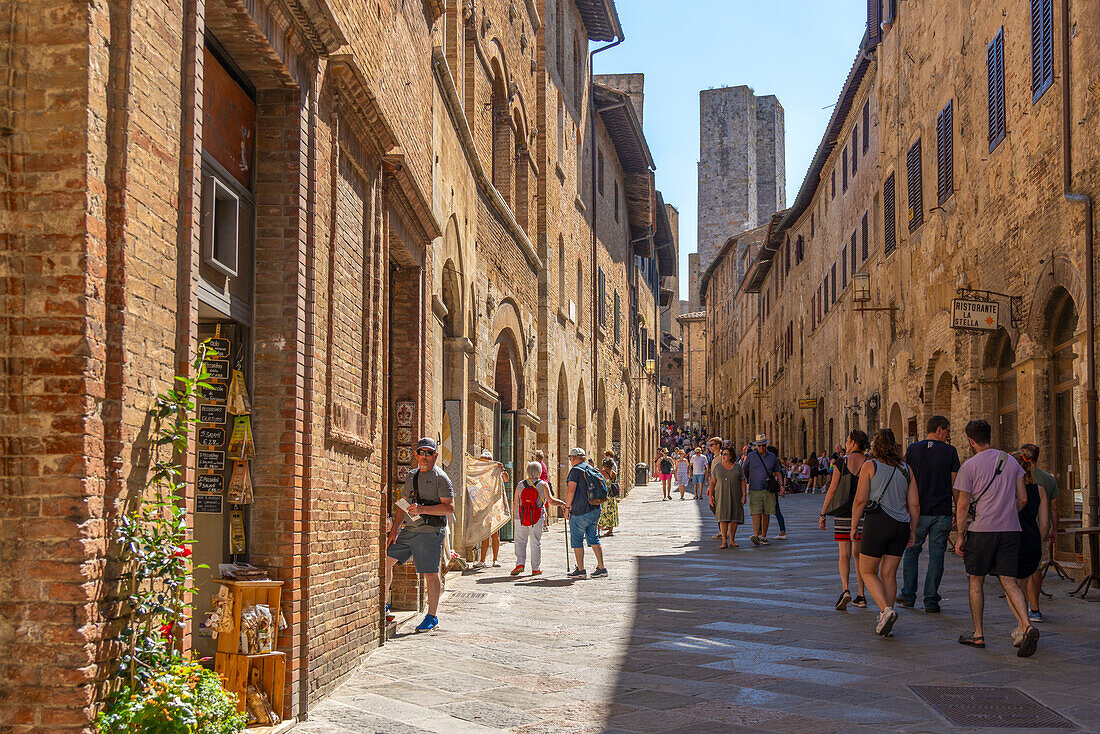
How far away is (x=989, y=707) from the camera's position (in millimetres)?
6227

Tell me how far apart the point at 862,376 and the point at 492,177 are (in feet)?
37.2

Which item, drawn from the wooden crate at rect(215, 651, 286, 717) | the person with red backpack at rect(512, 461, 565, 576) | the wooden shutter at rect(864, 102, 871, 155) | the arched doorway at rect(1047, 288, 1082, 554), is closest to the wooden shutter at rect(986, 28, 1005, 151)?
the arched doorway at rect(1047, 288, 1082, 554)

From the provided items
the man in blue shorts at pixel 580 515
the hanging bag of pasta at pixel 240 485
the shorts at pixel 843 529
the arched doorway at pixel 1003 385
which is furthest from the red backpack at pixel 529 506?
the hanging bag of pasta at pixel 240 485

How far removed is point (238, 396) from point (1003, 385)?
1238cm

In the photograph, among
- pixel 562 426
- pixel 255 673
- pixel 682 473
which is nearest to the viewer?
pixel 255 673

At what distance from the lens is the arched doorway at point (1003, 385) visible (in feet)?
49.9

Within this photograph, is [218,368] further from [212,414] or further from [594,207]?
[594,207]

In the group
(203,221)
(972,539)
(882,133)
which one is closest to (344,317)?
(203,221)

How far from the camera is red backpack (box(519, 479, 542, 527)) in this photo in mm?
13086

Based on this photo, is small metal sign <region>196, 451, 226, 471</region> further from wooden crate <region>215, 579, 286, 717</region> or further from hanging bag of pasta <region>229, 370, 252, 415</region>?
wooden crate <region>215, 579, 286, 717</region>

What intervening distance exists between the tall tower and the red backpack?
63962 millimetres

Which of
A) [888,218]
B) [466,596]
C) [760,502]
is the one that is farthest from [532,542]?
[888,218]

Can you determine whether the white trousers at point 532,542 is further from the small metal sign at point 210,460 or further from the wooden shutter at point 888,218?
the wooden shutter at point 888,218

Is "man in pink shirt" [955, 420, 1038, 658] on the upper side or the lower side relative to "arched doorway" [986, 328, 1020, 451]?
lower
